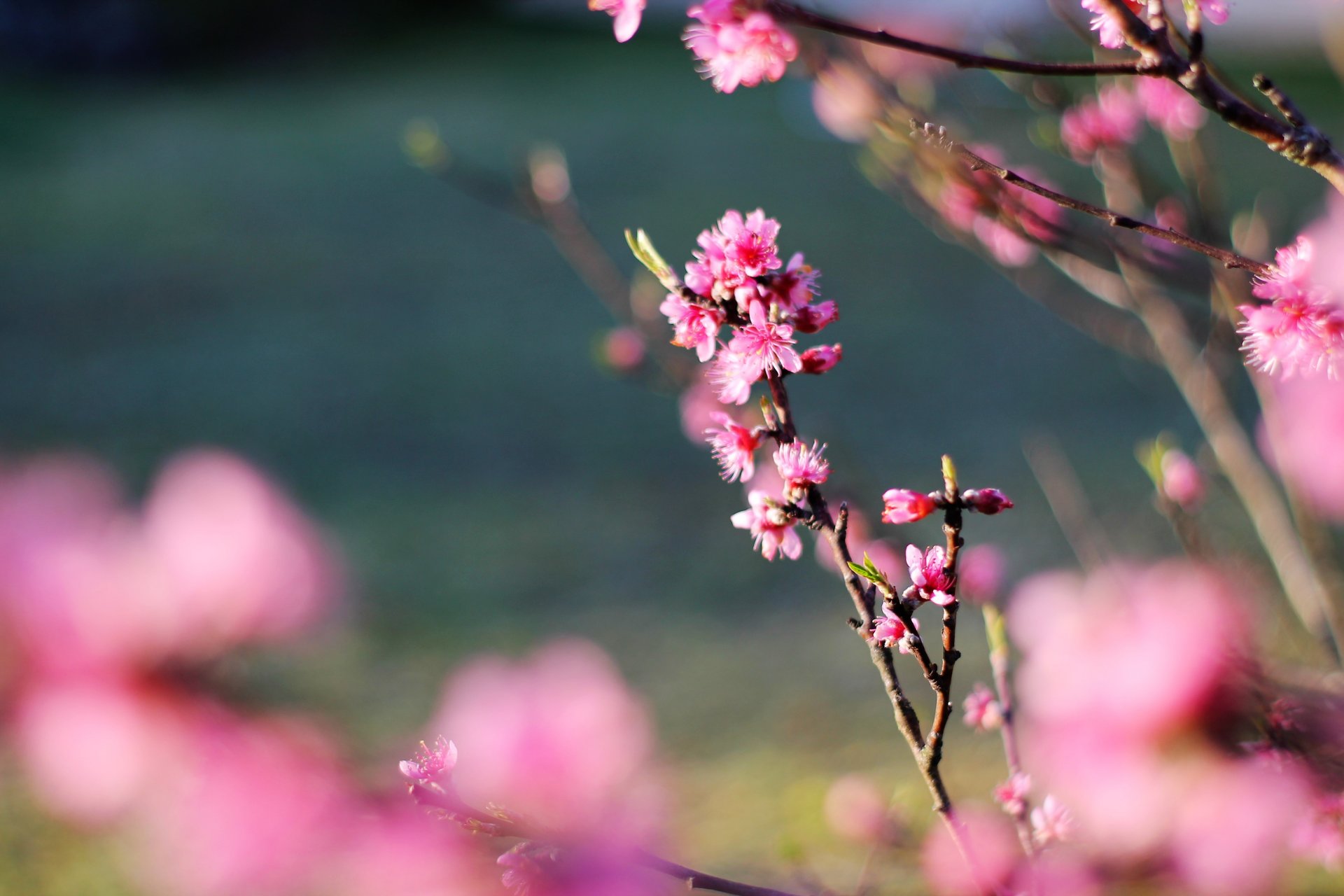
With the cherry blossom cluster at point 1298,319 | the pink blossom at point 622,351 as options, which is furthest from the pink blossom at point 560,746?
the pink blossom at point 622,351

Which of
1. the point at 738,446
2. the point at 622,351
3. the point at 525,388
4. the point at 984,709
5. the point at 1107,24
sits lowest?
the point at 984,709

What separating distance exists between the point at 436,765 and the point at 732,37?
0.45m

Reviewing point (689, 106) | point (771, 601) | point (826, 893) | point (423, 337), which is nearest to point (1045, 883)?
point (826, 893)

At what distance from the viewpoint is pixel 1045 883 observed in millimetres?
901

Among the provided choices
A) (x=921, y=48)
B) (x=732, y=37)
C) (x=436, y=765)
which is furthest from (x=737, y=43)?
(x=436, y=765)

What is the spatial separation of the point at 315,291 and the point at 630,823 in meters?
5.55

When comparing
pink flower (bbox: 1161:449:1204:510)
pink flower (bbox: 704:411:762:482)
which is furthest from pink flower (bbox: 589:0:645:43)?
pink flower (bbox: 1161:449:1204:510)

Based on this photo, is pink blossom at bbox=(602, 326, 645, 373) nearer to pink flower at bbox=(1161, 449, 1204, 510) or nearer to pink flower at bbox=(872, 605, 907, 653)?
pink flower at bbox=(1161, 449, 1204, 510)

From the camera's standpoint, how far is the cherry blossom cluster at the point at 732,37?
1.99ft

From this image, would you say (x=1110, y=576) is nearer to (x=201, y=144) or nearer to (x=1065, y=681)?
(x=1065, y=681)

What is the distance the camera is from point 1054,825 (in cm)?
89

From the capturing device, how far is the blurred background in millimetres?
2506

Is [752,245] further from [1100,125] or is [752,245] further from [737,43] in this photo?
[1100,125]

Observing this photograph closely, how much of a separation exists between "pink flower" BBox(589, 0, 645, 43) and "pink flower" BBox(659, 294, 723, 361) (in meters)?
0.16
